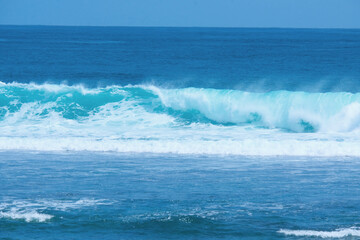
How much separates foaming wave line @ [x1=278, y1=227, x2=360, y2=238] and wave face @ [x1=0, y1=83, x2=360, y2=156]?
20.7 feet

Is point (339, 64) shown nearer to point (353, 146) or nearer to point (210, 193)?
point (353, 146)

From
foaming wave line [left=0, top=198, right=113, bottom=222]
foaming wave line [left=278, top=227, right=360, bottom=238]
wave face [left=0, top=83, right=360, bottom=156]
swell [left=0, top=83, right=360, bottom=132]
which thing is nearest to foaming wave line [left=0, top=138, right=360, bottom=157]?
wave face [left=0, top=83, right=360, bottom=156]

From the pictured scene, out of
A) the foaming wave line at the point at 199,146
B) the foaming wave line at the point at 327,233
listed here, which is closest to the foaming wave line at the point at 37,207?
the foaming wave line at the point at 327,233

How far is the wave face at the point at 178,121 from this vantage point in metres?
16.7

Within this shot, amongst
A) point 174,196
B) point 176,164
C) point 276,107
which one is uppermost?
point 276,107

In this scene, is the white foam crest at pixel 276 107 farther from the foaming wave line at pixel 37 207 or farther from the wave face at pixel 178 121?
the foaming wave line at pixel 37 207

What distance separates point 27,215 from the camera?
34.3 feet

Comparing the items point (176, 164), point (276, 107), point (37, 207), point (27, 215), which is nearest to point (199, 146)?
point (176, 164)

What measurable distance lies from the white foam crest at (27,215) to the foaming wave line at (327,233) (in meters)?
3.88

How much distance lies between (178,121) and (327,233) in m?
12.4

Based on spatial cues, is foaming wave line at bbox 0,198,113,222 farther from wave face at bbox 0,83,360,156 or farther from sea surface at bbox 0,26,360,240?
wave face at bbox 0,83,360,156

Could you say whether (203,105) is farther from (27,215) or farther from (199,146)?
(27,215)

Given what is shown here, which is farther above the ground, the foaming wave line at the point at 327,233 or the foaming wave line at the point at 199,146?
the foaming wave line at the point at 199,146

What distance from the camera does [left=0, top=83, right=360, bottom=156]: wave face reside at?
16.7 m
